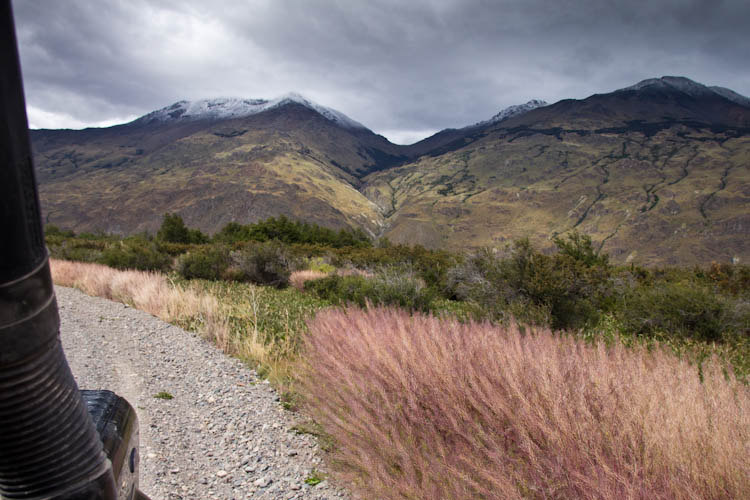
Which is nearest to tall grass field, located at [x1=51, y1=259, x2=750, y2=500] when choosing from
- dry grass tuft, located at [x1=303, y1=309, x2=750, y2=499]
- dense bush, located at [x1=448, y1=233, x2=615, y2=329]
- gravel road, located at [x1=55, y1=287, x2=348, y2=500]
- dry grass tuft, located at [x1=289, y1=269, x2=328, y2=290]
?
dry grass tuft, located at [x1=303, y1=309, x2=750, y2=499]

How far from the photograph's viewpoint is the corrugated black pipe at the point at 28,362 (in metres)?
0.61

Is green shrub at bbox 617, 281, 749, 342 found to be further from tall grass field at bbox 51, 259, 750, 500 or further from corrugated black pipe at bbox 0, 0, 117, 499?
corrugated black pipe at bbox 0, 0, 117, 499

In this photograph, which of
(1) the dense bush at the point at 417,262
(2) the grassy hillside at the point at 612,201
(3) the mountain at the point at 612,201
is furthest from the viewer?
(2) the grassy hillside at the point at 612,201

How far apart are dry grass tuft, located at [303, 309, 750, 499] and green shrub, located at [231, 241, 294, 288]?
1216 cm

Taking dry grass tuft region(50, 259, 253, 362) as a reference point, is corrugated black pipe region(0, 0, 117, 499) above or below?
above

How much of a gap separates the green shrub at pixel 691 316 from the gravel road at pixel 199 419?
6988 mm

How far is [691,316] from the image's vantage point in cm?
753

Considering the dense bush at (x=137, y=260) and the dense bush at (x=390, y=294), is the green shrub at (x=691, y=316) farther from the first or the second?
the dense bush at (x=137, y=260)

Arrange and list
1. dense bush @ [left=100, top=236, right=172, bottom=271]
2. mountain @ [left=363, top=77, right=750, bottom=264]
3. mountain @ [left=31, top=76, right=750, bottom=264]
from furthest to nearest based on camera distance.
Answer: mountain @ [left=31, top=76, right=750, bottom=264] < mountain @ [left=363, top=77, right=750, bottom=264] < dense bush @ [left=100, top=236, right=172, bottom=271]

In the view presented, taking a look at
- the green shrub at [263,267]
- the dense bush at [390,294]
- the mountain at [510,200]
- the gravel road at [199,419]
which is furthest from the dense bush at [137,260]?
the mountain at [510,200]

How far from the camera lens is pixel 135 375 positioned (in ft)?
17.9

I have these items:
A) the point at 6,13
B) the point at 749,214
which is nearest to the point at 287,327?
the point at 6,13

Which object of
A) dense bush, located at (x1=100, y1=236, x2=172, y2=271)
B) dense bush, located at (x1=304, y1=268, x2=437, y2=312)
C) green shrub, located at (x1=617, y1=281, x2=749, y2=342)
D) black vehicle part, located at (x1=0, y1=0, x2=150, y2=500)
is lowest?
green shrub, located at (x1=617, y1=281, x2=749, y2=342)

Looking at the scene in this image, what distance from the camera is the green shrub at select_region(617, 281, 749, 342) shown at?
7418 millimetres
